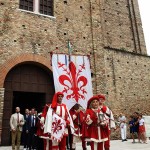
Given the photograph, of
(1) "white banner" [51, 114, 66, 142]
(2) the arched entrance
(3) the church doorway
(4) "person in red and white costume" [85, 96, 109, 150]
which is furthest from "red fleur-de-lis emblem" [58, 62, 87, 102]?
(3) the church doorway

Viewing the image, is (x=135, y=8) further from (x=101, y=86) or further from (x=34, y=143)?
(x=34, y=143)

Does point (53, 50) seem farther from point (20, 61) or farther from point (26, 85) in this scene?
point (26, 85)

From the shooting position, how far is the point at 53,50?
11570mm

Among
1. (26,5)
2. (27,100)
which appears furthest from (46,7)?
(27,100)

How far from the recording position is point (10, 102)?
10391 mm

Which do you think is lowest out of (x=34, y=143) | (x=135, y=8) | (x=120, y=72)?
(x=34, y=143)

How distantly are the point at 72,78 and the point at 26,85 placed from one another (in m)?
3.44

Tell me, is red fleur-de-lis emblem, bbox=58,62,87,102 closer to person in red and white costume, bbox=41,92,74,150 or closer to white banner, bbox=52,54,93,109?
white banner, bbox=52,54,93,109

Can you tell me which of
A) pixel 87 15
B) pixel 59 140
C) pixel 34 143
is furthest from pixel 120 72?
pixel 59 140

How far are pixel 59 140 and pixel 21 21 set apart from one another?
7357 millimetres

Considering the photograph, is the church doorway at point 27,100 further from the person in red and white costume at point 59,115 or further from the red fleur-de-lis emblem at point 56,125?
the red fleur-de-lis emblem at point 56,125

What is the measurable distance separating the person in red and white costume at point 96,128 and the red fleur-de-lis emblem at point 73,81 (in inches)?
113

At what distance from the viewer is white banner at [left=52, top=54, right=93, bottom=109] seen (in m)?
8.02

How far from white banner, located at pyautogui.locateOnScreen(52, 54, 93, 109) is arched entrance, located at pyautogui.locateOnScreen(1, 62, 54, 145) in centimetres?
312
